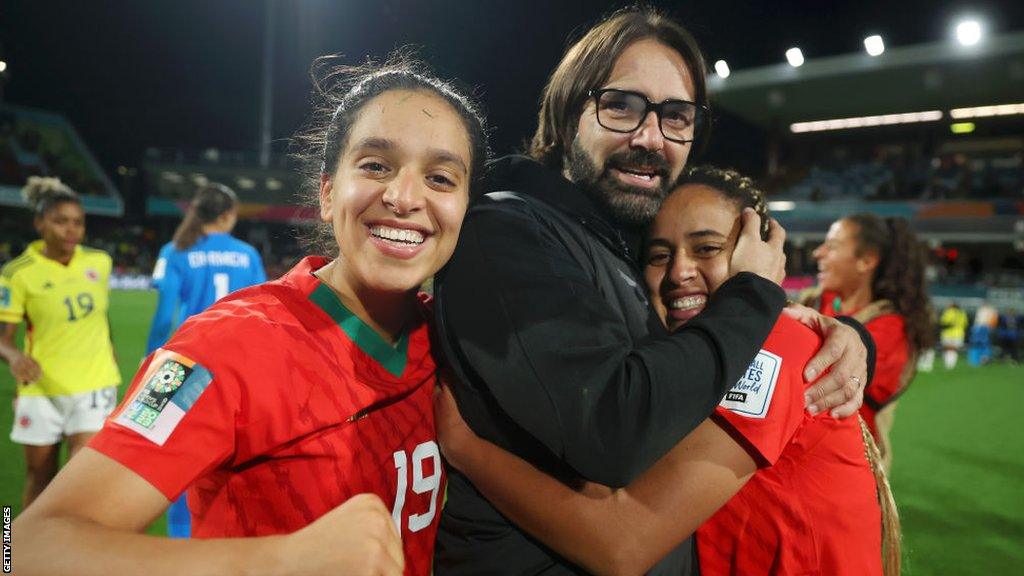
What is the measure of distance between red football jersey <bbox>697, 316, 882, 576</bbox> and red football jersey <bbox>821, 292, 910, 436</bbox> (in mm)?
2094

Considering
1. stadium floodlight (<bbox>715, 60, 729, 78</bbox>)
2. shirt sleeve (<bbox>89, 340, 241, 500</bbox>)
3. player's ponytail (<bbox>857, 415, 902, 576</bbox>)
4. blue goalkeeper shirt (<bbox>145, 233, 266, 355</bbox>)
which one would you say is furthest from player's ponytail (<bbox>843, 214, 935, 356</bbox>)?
stadium floodlight (<bbox>715, 60, 729, 78</bbox>)

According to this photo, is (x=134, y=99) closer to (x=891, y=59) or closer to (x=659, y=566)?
(x=891, y=59)

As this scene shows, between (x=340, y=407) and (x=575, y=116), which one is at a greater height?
(x=575, y=116)

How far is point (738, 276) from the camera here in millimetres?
1426

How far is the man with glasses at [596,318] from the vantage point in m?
1.17

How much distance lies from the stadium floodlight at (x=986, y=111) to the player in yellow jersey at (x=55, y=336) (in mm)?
28354

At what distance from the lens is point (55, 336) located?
452 cm

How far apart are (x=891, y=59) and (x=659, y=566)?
71.9ft

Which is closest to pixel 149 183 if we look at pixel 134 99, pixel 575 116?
pixel 134 99

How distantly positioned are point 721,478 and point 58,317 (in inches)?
192

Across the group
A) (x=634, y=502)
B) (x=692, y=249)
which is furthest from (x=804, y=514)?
(x=692, y=249)

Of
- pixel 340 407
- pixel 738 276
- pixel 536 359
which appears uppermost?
pixel 738 276

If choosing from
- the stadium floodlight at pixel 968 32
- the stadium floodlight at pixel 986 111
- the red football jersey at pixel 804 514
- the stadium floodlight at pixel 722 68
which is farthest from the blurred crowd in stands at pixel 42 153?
the stadium floodlight at pixel 986 111

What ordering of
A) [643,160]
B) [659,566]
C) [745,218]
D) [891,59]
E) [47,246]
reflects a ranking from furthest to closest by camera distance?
[891,59]
[47,246]
[643,160]
[745,218]
[659,566]
